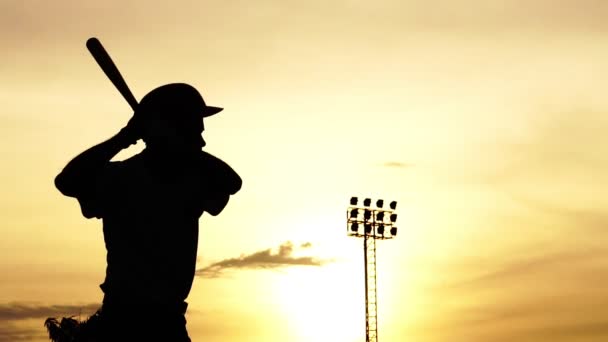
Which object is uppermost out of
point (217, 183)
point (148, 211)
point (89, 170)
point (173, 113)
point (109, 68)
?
point (109, 68)

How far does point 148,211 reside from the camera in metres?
6.90

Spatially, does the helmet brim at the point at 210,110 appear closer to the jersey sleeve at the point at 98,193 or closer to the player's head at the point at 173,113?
the player's head at the point at 173,113

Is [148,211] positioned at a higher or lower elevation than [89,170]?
lower

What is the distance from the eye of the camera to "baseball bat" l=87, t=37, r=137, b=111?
22.8 ft

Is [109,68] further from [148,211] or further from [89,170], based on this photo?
[148,211]

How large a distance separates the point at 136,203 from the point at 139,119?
504 millimetres

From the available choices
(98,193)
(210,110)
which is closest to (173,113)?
(210,110)

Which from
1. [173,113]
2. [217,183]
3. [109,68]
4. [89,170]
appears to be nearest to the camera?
[89,170]

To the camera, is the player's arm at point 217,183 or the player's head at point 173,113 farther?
the player's arm at point 217,183

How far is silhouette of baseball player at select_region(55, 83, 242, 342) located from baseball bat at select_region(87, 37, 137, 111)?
0.73ft

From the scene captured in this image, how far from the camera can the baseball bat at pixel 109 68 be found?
6945mm

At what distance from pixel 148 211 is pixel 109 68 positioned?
925 millimetres

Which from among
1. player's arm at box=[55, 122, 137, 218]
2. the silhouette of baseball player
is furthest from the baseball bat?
player's arm at box=[55, 122, 137, 218]

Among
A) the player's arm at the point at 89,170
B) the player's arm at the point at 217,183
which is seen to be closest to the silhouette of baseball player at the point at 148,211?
the player's arm at the point at 89,170
